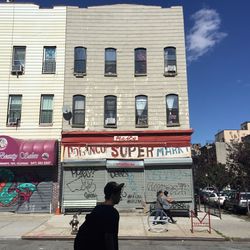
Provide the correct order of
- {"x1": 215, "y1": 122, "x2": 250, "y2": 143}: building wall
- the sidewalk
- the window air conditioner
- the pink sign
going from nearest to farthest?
the sidewalk
the pink sign
the window air conditioner
{"x1": 215, "y1": 122, "x2": 250, "y2": 143}: building wall

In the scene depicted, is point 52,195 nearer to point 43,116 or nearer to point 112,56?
point 43,116

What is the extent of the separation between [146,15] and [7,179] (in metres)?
13.0

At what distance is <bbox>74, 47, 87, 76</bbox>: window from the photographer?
21844 millimetres

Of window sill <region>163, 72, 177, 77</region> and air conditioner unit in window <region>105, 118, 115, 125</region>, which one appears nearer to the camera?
air conditioner unit in window <region>105, 118, 115, 125</region>

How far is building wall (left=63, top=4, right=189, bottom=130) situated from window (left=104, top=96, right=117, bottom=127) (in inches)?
10.3

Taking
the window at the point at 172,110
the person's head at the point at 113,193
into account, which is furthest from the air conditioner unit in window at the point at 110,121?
the person's head at the point at 113,193

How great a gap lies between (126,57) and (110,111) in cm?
357

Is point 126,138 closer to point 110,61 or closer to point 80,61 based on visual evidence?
point 110,61

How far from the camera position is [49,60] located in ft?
72.3

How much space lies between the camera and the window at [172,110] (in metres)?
21.2

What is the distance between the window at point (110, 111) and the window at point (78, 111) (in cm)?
135

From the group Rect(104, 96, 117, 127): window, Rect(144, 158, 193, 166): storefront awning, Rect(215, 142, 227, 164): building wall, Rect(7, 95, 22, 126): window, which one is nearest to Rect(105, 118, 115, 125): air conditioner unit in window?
Rect(104, 96, 117, 127): window

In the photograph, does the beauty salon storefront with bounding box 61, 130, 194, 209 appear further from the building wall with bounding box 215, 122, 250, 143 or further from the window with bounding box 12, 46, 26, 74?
the building wall with bounding box 215, 122, 250, 143

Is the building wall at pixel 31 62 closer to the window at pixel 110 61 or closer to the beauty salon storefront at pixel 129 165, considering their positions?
the beauty salon storefront at pixel 129 165
